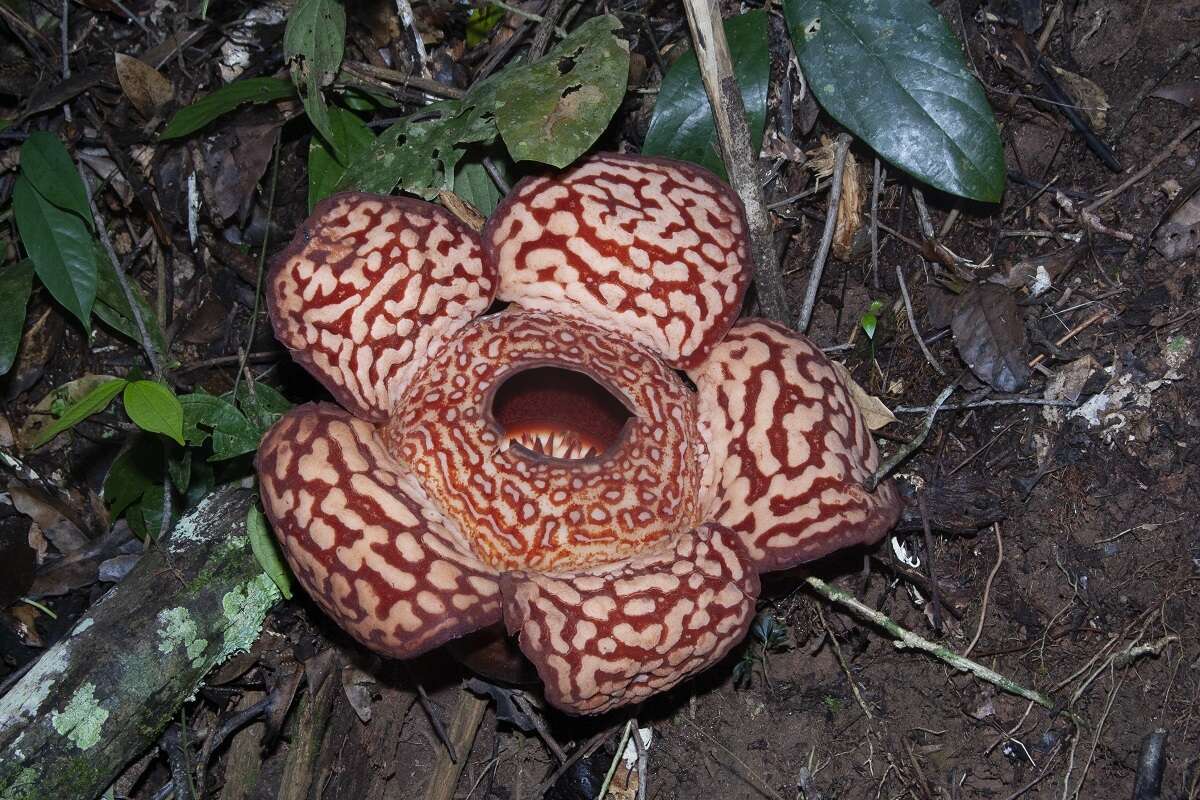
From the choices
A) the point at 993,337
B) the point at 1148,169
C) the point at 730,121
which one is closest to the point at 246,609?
the point at 730,121

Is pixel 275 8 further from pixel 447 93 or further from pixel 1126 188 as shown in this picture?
pixel 1126 188

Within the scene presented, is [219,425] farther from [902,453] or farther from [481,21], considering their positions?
[902,453]

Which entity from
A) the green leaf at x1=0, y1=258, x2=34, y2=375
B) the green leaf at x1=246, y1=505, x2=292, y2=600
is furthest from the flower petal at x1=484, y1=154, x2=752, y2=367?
the green leaf at x1=0, y1=258, x2=34, y2=375

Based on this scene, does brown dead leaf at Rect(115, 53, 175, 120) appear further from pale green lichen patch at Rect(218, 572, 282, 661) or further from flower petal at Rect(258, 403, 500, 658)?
flower petal at Rect(258, 403, 500, 658)

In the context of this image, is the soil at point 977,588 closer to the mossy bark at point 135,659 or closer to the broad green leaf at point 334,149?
the mossy bark at point 135,659

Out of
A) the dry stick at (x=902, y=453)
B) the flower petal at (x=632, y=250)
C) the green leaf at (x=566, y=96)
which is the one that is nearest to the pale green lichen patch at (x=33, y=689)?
the flower petal at (x=632, y=250)
